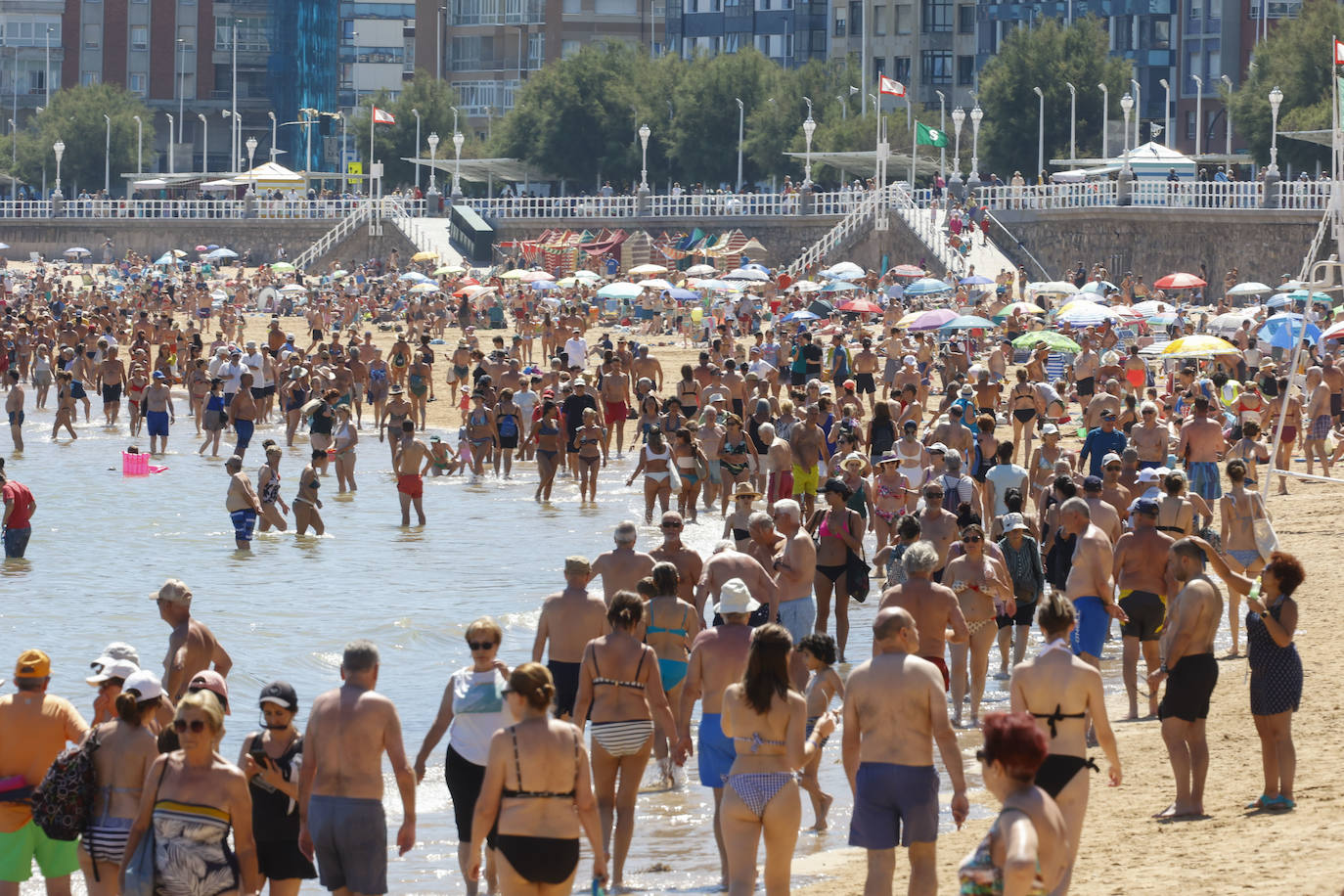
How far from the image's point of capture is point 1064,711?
23.3 ft

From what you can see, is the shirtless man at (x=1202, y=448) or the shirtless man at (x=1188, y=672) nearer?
the shirtless man at (x=1188, y=672)

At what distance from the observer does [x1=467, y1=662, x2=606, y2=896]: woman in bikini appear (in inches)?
246

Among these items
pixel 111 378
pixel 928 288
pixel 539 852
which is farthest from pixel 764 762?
pixel 928 288

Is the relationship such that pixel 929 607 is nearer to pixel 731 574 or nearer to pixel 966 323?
pixel 731 574

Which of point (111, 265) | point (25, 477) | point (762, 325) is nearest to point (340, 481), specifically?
point (25, 477)

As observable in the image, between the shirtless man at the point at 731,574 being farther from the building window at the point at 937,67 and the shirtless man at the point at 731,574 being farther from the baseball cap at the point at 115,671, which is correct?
the building window at the point at 937,67

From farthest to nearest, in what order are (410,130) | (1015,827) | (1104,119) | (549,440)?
(410,130), (1104,119), (549,440), (1015,827)

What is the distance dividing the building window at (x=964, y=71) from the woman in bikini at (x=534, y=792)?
73.6 meters

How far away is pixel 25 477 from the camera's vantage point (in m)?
25.2

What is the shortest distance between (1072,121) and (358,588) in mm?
45106

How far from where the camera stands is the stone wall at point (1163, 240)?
4372cm

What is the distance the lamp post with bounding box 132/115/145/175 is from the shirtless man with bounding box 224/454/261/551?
210 feet

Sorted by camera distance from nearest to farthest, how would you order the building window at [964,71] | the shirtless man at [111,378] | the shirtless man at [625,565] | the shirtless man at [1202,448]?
1. the shirtless man at [625,565]
2. the shirtless man at [1202,448]
3. the shirtless man at [111,378]
4. the building window at [964,71]

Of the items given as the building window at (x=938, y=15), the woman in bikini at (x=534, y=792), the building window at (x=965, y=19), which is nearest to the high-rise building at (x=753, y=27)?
the building window at (x=938, y=15)
